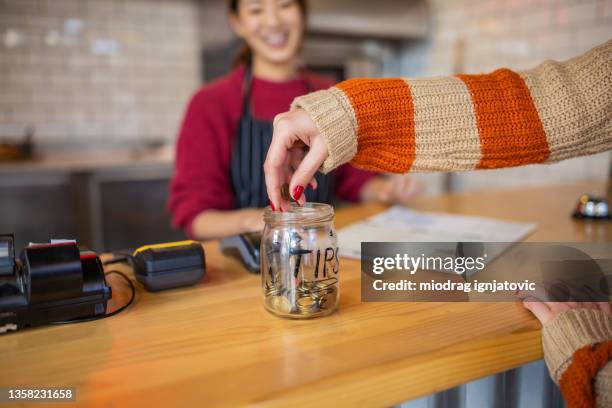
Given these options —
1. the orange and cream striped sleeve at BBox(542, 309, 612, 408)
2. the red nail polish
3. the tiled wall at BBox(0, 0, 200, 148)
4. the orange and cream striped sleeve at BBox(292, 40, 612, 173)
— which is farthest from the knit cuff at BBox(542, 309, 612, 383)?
the tiled wall at BBox(0, 0, 200, 148)

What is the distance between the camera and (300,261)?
0.65 meters

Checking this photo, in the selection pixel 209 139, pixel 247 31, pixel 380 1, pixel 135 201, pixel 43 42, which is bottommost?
pixel 135 201

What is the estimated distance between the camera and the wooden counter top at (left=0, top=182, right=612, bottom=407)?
0.49m

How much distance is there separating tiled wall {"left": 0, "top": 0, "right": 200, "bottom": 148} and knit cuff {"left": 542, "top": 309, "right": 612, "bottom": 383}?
9.27ft

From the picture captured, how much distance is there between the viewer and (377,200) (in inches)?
59.6

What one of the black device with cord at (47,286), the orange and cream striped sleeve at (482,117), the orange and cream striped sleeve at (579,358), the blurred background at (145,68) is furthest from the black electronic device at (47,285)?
the blurred background at (145,68)

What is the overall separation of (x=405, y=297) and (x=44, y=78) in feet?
9.07

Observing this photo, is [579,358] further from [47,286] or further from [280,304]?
[47,286]

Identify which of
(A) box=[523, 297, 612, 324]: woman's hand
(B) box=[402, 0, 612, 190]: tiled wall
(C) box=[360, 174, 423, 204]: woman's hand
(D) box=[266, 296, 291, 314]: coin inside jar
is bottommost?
(A) box=[523, 297, 612, 324]: woman's hand

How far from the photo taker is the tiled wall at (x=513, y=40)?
2.10 metres

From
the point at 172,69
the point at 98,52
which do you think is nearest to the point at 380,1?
the point at 172,69

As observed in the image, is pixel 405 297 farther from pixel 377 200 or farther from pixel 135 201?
pixel 135 201

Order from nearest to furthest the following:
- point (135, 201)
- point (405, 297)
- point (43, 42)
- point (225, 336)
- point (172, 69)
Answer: point (225, 336) < point (405, 297) < point (135, 201) < point (43, 42) < point (172, 69)

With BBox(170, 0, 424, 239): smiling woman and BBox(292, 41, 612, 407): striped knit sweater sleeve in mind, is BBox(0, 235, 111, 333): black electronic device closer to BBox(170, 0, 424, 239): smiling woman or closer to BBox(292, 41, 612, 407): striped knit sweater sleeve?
BBox(292, 41, 612, 407): striped knit sweater sleeve
